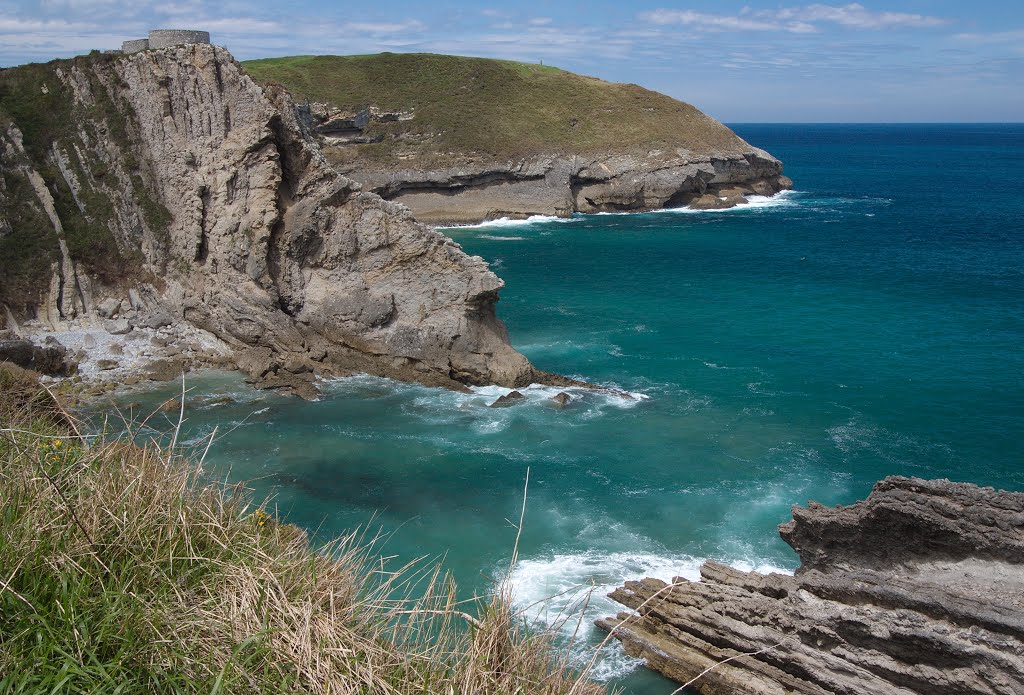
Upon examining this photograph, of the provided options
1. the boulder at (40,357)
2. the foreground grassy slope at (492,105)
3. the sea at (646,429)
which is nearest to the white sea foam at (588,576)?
the sea at (646,429)

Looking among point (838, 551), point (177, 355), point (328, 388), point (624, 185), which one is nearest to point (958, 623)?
point (838, 551)

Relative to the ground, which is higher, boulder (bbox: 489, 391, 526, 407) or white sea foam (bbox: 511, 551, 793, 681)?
boulder (bbox: 489, 391, 526, 407)

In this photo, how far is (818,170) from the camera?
127688 millimetres

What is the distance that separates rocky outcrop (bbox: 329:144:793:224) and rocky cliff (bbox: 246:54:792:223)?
11 cm

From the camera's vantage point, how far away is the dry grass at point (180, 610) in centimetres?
534

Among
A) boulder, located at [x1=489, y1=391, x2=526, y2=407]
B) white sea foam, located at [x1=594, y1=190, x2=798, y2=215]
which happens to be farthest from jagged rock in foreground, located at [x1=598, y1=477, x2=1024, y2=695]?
white sea foam, located at [x1=594, y1=190, x2=798, y2=215]

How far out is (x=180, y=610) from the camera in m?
5.88

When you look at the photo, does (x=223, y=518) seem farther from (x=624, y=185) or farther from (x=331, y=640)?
(x=624, y=185)

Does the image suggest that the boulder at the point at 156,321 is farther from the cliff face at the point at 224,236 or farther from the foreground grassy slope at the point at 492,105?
the foreground grassy slope at the point at 492,105

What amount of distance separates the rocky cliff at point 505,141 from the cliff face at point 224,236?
40.3 metres

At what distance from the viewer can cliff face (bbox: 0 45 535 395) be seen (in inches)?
1227

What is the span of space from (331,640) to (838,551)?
1189cm

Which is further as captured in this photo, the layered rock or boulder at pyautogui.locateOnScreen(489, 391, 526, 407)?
the layered rock

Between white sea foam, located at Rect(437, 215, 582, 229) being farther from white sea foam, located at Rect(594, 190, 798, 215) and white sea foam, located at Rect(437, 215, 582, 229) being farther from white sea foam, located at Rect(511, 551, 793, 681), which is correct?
white sea foam, located at Rect(511, 551, 793, 681)
